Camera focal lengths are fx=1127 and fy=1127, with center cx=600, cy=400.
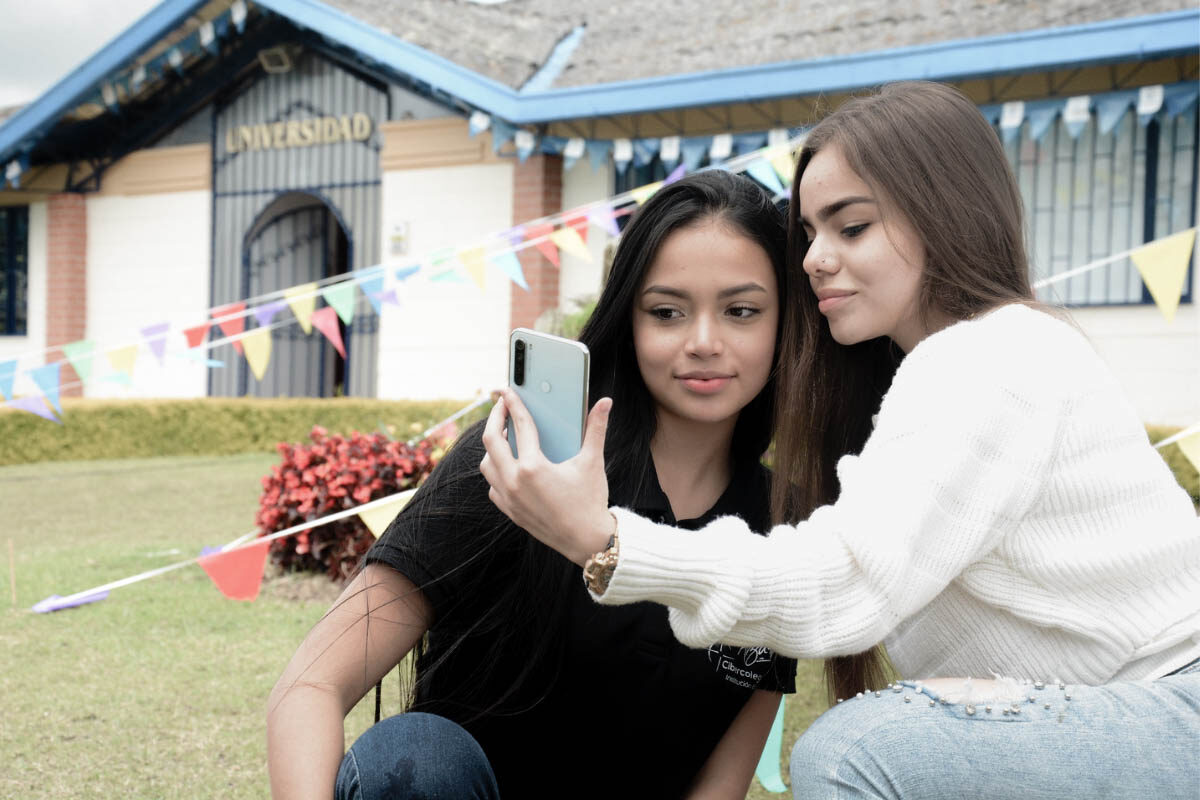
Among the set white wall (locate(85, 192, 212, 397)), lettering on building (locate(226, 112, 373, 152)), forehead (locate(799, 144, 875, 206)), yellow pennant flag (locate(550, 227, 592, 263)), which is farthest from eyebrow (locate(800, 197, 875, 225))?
white wall (locate(85, 192, 212, 397))

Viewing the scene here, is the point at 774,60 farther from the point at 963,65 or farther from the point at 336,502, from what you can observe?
the point at 336,502

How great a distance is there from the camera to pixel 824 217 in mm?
1887

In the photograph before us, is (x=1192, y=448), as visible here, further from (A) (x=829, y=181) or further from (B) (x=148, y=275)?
(B) (x=148, y=275)

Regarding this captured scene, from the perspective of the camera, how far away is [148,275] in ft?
48.0

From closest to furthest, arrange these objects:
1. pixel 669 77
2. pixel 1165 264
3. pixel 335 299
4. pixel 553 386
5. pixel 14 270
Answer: pixel 553 386 → pixel 1165 264 → pixel 335 299 → pixel 669 77 → pixel 14 270

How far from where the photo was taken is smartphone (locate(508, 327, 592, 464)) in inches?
62.2

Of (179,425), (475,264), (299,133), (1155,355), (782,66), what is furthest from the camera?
(299,133)

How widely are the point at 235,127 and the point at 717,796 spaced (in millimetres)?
13441

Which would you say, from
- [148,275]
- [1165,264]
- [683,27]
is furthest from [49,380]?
[148,275]

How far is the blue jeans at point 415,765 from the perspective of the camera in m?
1.78

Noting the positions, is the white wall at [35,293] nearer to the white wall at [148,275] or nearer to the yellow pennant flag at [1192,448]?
the white wall at [148,275]

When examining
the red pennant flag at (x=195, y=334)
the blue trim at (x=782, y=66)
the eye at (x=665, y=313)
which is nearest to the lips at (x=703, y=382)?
the eye at (x=665, y=313)

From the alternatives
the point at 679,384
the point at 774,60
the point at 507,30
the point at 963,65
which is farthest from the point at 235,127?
the point at 679,384

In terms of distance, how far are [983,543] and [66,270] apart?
49.9ft
